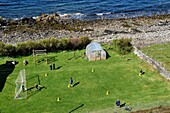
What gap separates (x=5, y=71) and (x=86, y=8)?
4229 cm

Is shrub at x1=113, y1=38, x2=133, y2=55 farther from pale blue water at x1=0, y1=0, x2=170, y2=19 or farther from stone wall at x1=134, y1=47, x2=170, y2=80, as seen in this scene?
pale blue water at x1=0, y1=0, x2=170, y2=19

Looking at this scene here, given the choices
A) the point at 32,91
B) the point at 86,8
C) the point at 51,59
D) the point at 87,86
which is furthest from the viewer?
the point at 86,8

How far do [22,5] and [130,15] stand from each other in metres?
26.9

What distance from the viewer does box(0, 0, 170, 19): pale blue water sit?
73.9 m

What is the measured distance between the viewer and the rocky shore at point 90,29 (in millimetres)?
55406

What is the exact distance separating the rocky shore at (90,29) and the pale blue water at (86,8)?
5.09m

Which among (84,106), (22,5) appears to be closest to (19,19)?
(22,5)

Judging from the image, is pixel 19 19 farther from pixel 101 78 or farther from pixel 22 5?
pixel 101 78

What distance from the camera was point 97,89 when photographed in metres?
36.1

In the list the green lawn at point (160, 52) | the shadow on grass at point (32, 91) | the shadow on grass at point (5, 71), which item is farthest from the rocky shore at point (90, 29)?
the shadow on grass at point (32, 91)

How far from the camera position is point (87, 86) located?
36812mm

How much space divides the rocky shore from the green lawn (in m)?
2.29

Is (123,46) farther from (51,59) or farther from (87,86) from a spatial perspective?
(87,86)

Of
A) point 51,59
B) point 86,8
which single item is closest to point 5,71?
point 51,59
